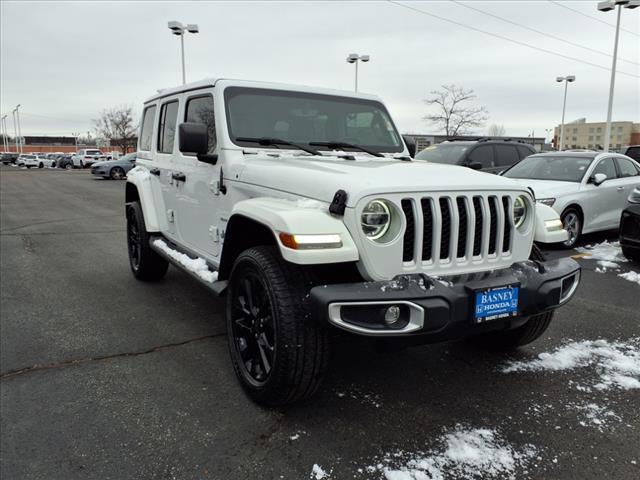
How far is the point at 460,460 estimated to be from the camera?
2602mm

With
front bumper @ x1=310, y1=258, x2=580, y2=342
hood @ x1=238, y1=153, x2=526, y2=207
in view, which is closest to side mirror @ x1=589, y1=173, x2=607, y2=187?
hood @ x1=238, y1=153, x2=526, y2=207

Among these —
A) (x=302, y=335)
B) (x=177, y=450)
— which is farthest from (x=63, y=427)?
(x=302, y=335)

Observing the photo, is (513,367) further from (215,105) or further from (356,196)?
(215,105)

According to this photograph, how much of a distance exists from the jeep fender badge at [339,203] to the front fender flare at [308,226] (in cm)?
4

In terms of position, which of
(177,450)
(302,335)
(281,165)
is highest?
(281,165)

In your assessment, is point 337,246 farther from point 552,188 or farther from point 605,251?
point 605,251

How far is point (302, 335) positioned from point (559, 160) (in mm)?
7879

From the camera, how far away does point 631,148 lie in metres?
15.6

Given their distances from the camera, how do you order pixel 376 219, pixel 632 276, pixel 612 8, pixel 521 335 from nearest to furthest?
pixel 376 219
pixel 521 335
pixel 632 276
pixel 612 8

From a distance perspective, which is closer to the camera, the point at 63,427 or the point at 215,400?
the point at 63,427

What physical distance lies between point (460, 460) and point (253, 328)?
4.53 ft

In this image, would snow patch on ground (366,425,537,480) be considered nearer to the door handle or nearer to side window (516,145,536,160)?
the door handle

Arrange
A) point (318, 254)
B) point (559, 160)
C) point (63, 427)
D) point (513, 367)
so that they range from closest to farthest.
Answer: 1. point (318, 254)
2. point (63, 427)
3. point (513, 367)
4. point (559, 160)

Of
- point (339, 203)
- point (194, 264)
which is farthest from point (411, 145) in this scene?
point (339, 203)
